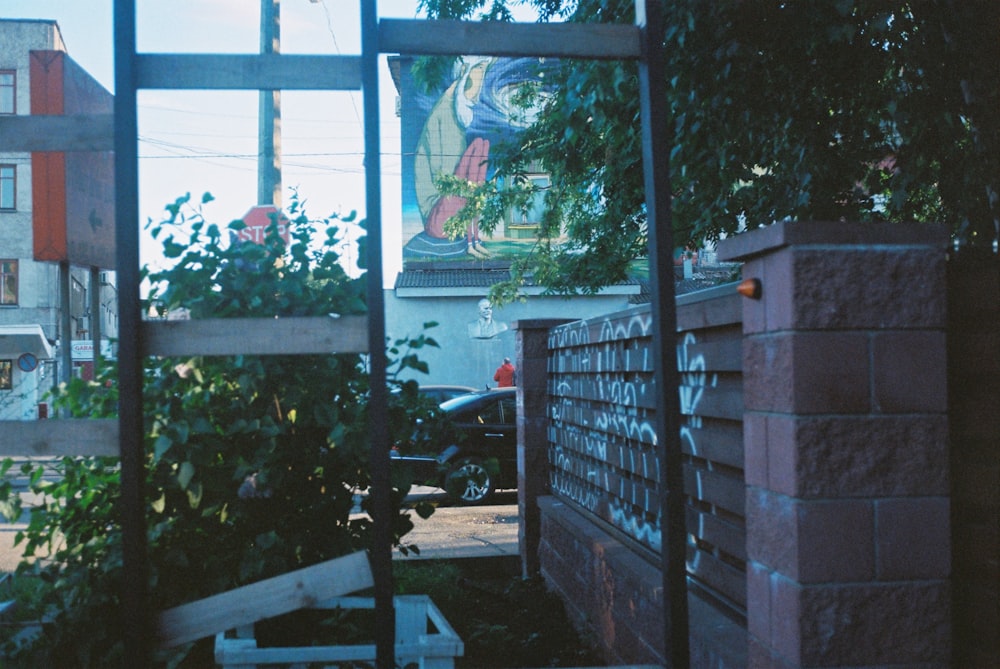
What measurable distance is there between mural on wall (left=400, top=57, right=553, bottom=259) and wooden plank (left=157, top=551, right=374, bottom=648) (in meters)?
27.1

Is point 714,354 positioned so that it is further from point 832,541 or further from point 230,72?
point 230,72

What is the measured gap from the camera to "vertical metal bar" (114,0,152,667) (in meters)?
2.63

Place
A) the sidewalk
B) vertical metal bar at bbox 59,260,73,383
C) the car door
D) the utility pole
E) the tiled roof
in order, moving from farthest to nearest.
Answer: the tiled roof < the car door < the utility pole < the sidewalk < vertical metal bar at bbox 59,260,73,383

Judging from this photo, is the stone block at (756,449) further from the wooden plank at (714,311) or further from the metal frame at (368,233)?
the wooden plank at (714,311)

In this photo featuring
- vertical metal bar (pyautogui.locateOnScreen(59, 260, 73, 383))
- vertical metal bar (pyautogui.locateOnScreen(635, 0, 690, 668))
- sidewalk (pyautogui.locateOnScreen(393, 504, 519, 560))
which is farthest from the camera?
sidewalk (pyautogui.locateOnScreen(393, 504, 519, 560))

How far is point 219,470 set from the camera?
3607 millimetres

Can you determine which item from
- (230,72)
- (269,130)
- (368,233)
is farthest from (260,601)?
(269,130)

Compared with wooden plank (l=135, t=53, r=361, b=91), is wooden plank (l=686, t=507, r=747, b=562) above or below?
below

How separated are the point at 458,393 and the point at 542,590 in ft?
29.9

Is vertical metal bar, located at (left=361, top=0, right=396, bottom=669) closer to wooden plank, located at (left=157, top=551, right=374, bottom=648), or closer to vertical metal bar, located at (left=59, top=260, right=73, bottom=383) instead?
wooden plank, located at (left=157, top=551, right=374, bottom=648)

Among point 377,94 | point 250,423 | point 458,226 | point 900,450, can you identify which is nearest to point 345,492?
point 250,423

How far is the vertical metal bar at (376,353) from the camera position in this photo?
269cm

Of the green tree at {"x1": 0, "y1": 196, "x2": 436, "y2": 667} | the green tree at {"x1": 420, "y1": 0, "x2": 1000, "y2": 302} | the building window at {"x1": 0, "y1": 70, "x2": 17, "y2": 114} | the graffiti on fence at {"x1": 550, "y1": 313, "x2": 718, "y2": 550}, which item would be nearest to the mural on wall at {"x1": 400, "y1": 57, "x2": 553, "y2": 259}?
the building window at {"x1": 0, "y1": 70, "x2": 17, "y2": 114}

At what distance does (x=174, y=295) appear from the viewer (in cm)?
366
